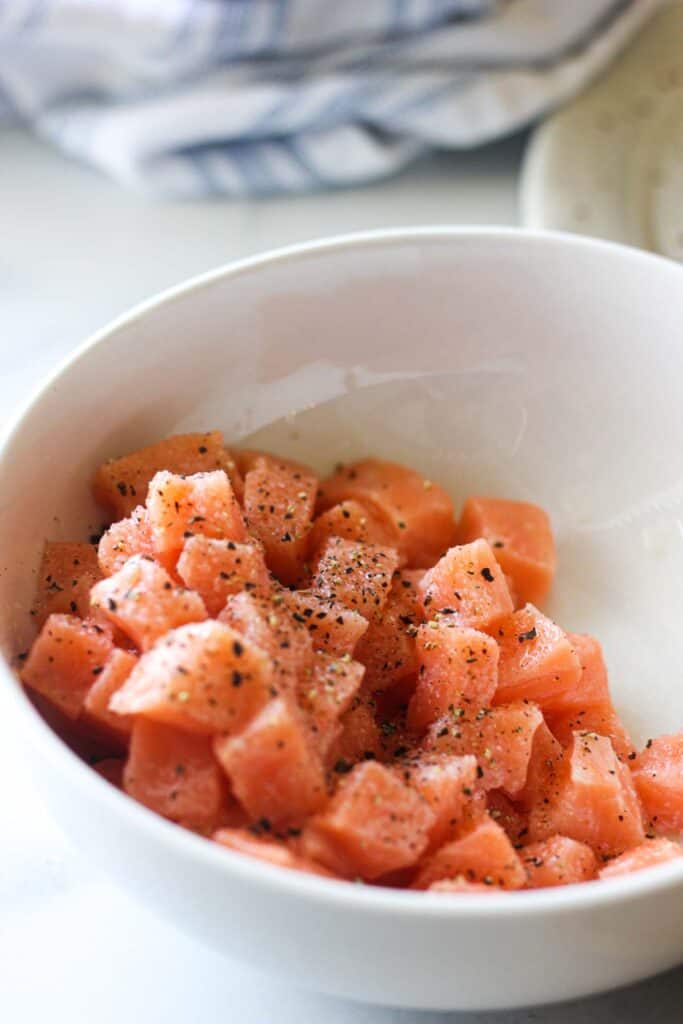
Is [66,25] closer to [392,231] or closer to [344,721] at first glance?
[392,231]

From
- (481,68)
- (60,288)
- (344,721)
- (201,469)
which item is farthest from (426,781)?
(481,68)

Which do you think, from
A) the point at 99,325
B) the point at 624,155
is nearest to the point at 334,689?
the point at 99,325

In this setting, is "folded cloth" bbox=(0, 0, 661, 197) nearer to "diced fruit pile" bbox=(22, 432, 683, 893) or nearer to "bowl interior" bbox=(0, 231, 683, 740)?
"bowl interior" bbox=(0, 231, 683, 740)

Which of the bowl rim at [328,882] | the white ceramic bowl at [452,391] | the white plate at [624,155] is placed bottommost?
the bowl rim at [328,882]

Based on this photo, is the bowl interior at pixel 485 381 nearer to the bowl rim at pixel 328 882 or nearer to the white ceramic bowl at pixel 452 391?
the white ceramic bowl at pixel 452 391

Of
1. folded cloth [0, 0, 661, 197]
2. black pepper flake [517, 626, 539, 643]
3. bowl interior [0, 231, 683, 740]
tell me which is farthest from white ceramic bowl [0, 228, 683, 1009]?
folded cloth [0, 0, 661, 197]

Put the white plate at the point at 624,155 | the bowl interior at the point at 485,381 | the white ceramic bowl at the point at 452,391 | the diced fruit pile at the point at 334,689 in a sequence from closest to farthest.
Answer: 1. the diced fruit pile at the point at 334,689
2. the white ceramic bowl at the point at 452,391
3. the bowl interior at the point at 485,381
4. the white plate at the point at 624,155

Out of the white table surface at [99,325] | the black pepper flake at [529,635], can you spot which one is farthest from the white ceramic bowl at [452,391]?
the white table surface at [99,325]
